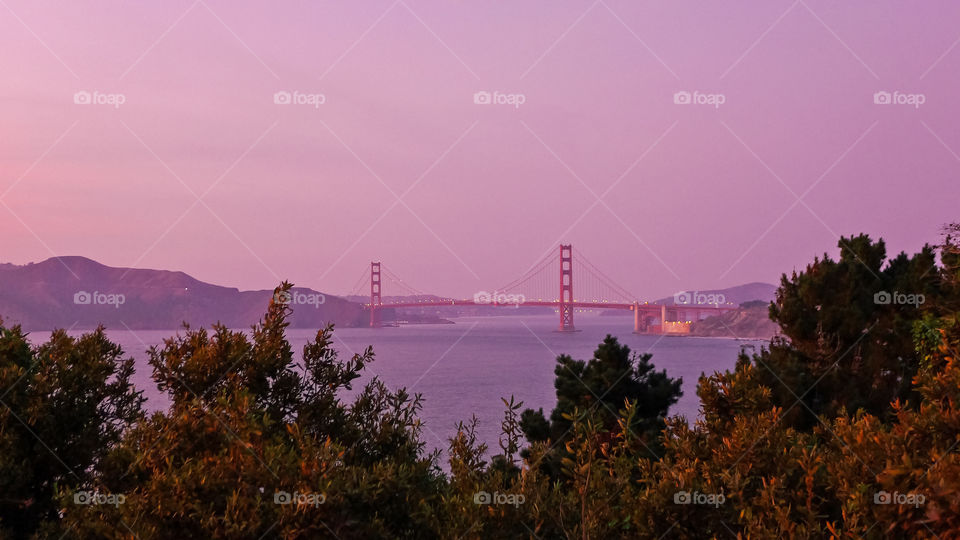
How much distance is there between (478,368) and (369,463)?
74.6 metres

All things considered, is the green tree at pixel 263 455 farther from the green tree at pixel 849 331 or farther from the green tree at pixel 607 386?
the green tree at pixel 849 331

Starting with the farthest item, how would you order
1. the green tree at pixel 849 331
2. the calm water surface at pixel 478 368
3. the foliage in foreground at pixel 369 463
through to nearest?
the calm water surface at pixel 478 368 → the green tree at pixel 849 331 → the foliage in foreground at pixel 369 463

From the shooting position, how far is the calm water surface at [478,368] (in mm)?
49375

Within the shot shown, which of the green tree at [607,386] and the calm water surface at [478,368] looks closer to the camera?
the green tree at [607,386]

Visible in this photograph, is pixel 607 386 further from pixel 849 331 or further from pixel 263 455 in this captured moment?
pixel 263 455

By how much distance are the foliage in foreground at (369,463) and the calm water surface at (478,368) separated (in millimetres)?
22557

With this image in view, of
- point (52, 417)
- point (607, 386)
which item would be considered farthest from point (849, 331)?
point (52, 417)

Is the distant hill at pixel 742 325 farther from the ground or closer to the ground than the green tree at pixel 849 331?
farther from the ground

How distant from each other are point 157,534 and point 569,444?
242 centimetres

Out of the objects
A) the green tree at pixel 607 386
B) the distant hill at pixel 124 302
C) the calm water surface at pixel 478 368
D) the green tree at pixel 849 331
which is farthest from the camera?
the distant hill at pixel 124 302

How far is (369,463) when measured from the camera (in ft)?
18.8

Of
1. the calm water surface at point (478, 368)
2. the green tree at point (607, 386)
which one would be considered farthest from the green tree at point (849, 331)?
the calm water surface at point (478, 368)

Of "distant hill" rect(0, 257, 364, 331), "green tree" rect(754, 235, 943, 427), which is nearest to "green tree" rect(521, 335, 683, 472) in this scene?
"green tree" rect(754, 235, 943, 427)

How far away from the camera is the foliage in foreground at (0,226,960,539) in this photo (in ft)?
12.5
